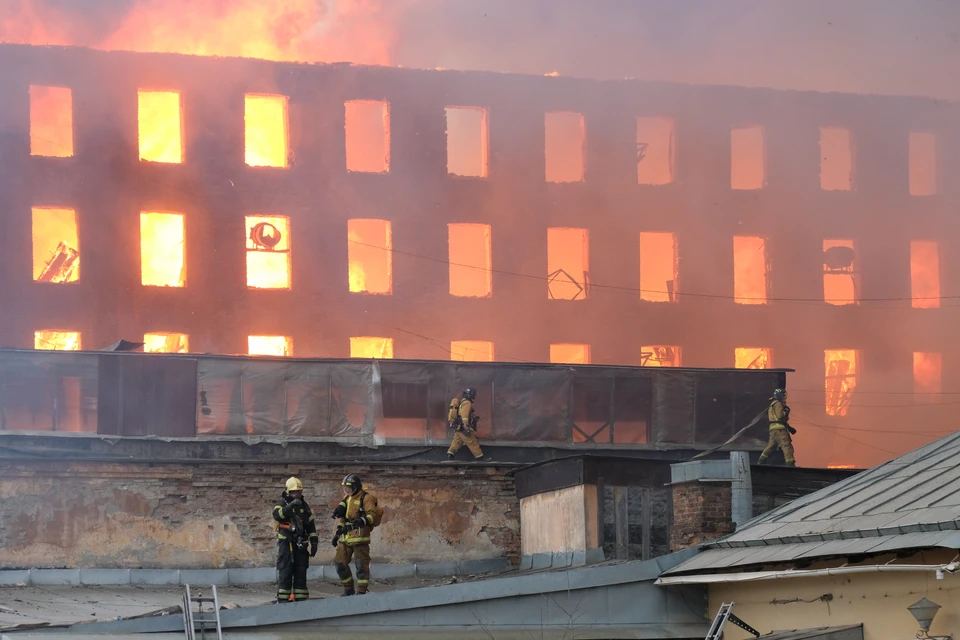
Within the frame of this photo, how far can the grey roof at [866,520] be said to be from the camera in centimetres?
1009

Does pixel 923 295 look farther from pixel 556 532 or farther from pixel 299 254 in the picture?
pixel 556 532

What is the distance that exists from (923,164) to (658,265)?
7963 millimetres

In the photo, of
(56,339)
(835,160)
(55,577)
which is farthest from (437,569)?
(835,160)

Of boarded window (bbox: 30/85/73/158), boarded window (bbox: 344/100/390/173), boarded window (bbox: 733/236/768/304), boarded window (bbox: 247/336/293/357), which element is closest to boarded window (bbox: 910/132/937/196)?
boarded window (bbox: 733/236/768/304)

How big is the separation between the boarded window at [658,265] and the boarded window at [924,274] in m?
6.61

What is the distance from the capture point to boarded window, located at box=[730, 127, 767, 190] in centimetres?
3700

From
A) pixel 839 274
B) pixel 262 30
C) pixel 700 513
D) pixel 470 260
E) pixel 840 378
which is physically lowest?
pixel 700 513

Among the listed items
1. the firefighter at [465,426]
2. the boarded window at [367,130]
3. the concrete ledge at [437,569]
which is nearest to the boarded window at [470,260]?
the boarded window at [367,130]

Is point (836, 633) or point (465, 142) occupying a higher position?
point (465, 142)

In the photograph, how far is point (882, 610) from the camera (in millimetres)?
10547

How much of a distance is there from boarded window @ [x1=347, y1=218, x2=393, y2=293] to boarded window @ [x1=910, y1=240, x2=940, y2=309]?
1406cm

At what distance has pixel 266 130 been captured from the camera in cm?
3444

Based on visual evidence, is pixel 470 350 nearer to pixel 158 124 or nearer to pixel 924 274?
pixel 158 124

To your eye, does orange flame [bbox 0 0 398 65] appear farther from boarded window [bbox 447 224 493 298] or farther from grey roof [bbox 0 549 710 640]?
grey roof [bbox 0 549 710 640]
